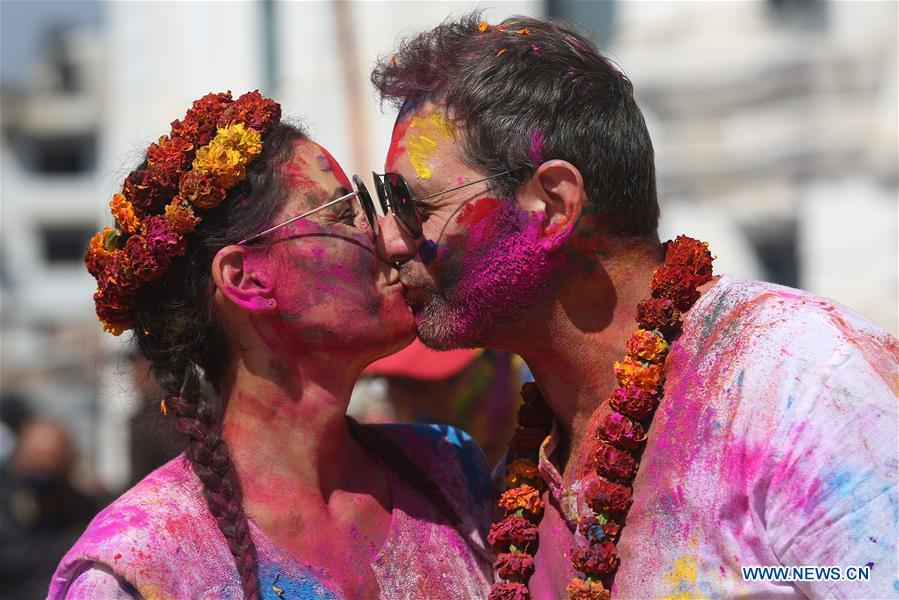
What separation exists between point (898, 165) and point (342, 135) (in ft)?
16.9

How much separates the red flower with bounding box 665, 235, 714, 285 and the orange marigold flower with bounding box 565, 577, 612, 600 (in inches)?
32.9

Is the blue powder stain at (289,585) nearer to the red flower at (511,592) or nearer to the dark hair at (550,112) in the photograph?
the red flower at (511,592)

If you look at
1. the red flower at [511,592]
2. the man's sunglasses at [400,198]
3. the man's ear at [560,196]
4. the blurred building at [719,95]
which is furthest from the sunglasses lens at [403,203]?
the blurred building at [719,95]

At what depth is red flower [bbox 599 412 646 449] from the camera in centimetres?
293

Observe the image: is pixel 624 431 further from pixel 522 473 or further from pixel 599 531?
pixel 522 473

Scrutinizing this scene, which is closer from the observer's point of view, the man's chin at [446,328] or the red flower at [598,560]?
the red flower at [598,560]

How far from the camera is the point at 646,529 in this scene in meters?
2.82

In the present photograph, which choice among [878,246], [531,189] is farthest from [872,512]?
[878,246]

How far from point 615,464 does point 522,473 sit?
1.78ft

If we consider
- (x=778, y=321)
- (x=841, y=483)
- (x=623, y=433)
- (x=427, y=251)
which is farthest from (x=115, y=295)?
(x=841, y=483)

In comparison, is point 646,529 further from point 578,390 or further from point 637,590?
point 578,390

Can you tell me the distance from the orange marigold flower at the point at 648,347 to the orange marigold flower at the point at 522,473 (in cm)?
59

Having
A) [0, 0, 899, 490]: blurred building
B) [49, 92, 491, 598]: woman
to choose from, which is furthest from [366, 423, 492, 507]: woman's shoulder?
[0, 0, 899, 490]: blurred building

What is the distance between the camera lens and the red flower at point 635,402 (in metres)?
2.93
